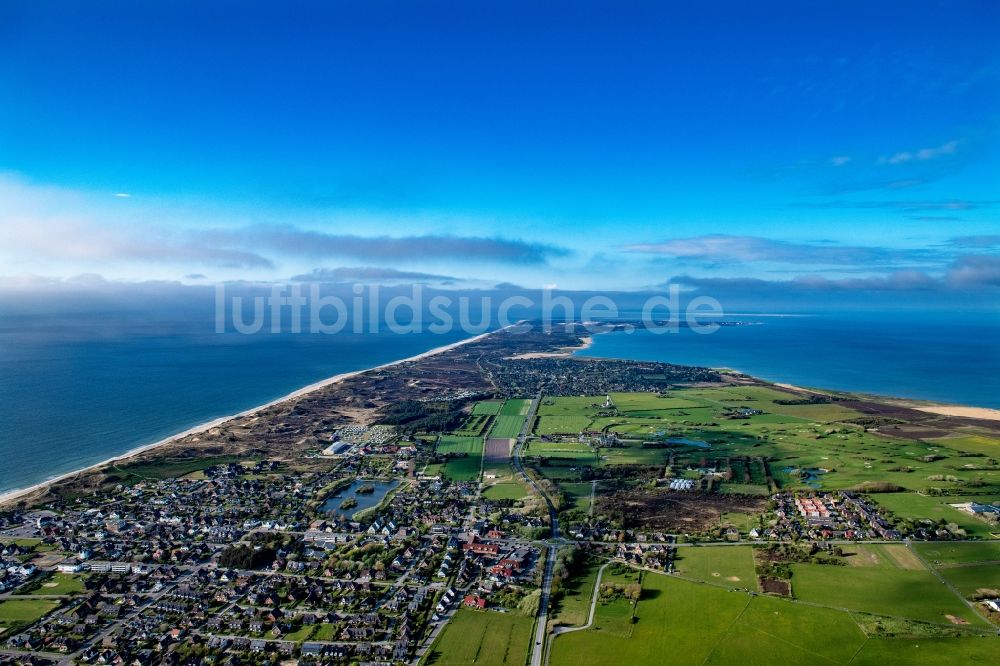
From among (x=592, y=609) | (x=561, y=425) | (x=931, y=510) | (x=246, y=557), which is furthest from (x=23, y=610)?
(x=931, y=510)

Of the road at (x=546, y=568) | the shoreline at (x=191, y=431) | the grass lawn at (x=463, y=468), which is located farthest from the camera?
the grass lawn at (x=463, y=468)

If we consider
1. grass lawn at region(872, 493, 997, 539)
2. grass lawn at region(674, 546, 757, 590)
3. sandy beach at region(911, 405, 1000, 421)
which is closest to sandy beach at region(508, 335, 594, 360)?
sandy beach at region(911, 405, 1000, 421)

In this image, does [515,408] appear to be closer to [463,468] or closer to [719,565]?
[463,468]

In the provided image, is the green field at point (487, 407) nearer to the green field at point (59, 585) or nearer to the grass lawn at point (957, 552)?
the grass lawn at point (957, 552)

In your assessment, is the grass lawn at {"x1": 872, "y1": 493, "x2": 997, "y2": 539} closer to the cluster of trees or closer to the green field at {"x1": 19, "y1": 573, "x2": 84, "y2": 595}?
the cluster of trees

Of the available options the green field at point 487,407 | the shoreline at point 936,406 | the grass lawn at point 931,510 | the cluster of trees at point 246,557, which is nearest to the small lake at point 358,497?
the cluster of trees at point 246,557

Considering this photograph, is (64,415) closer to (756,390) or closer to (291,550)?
(291,550)
